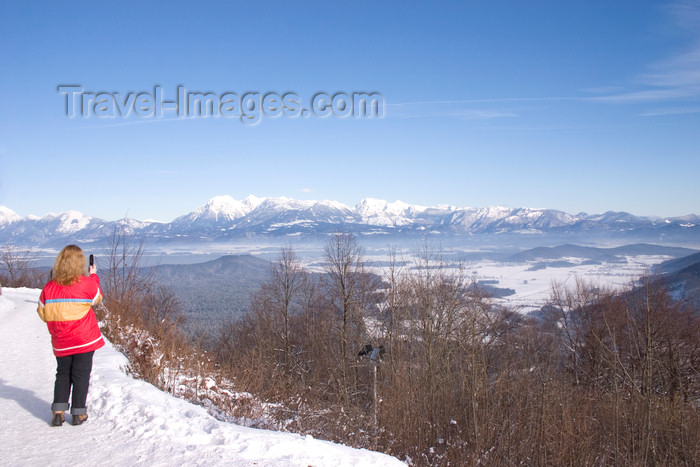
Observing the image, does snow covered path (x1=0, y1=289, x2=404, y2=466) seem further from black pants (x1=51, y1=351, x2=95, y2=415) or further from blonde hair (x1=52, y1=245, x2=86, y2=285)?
blonde hair (x1=52, y1=245, x2=86, y2=285)

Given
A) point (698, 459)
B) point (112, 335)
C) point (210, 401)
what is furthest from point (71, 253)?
point (698, 459)

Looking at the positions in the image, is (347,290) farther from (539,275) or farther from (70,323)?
Answer: (539,275)

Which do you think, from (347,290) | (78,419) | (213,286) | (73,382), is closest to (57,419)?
(78,419)

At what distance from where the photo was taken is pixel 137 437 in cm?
453

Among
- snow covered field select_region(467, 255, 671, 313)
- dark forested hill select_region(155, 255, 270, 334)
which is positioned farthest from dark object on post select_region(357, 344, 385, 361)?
snow covered field select_region(467, 255, 671, 313)

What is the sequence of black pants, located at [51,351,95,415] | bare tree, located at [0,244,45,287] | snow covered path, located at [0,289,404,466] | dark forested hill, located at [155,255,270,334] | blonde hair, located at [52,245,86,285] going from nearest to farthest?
snow covered path, located at [0,289,404,466] → blonde hair, located at [52,245,86,285] → black pants, located at [51,351,95,415] → bare tree, located at [0,244,45,287] → dark forested hill, located at [155,255,270,334]

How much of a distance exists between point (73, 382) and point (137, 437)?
1.07m

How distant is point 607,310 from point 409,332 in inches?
664

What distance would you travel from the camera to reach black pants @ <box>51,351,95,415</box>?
15.7ft

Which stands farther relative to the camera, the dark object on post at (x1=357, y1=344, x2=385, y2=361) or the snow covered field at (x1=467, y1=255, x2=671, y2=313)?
the snow covered field at (x1=467, y1=255, x2=671, y2=313)

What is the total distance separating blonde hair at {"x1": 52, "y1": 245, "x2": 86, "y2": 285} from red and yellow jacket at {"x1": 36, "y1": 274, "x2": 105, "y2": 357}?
7 cm

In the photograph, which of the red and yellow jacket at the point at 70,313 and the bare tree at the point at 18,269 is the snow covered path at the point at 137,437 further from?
the bare tree at the point at 18,269

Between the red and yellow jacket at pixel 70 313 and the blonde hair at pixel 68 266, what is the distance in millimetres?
69

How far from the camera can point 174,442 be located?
14.6 feet
